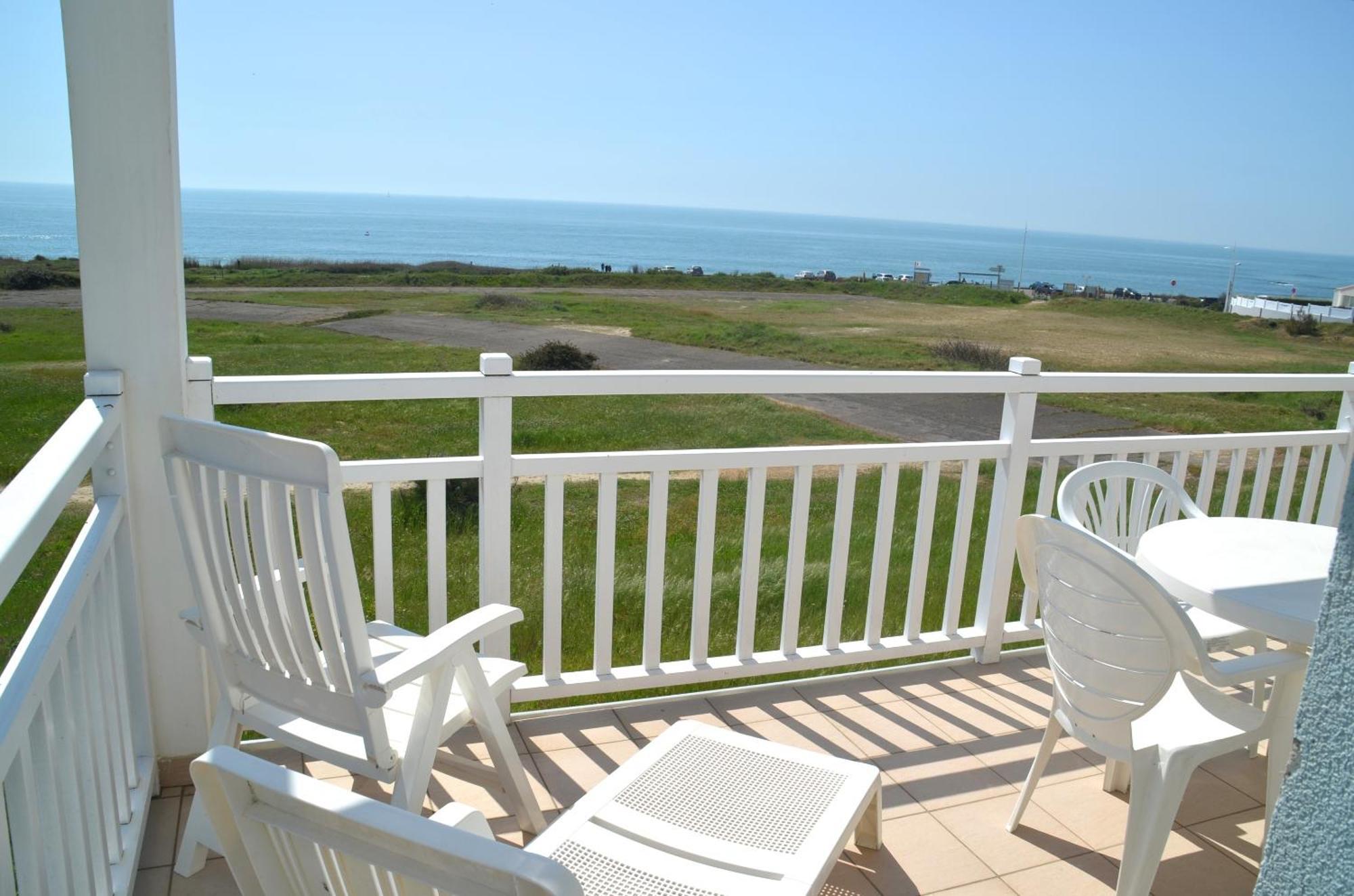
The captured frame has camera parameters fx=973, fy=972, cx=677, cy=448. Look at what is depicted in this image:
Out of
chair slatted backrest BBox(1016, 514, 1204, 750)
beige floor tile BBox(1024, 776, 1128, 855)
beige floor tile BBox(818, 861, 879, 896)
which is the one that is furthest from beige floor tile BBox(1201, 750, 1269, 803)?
beige floor tile BBox(818, 861, 879, 896)

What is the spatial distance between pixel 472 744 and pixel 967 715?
1660mm

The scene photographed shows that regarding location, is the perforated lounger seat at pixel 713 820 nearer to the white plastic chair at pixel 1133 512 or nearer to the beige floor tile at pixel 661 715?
the beige floor tile at pixel 661 715

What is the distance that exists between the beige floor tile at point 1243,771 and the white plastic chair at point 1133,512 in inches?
1.9

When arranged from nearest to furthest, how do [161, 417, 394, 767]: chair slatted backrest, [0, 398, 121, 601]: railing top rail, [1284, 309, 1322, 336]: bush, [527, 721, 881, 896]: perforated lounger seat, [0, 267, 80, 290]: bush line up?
1. [0, 398, 121, 601]: railing top rail
2. [527, 721, 881, 896]: perforated lounger seat
3. [161, 417, 394, 767]: chair slatted backrest
4. [0, 267, 80, 290]: bush
5. [1284, 309, 1322, 336]: bush

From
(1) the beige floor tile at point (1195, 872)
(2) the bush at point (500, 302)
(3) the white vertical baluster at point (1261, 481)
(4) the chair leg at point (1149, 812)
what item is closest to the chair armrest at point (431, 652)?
(4) the chair leg at point (1149, 812)

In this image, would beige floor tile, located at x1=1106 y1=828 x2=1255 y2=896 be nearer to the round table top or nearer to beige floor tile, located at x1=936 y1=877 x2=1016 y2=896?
beige floor tile, located at x1=936 y1=877 x2=1016 y2=896

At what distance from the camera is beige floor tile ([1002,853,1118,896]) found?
238cm

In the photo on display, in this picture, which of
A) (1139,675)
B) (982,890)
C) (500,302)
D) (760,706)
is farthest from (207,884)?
(500,302)

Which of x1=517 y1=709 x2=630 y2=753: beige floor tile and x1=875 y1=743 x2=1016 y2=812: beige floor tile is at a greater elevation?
x1=875 y1=743 x2=1016 y2=812: beige floor tile

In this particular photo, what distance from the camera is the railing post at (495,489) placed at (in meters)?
2.82

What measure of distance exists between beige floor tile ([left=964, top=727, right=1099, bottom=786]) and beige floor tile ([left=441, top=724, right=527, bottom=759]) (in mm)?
1417

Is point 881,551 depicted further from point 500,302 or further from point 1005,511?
point 500,302

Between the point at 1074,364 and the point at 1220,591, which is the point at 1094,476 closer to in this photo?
the point at 1220,591

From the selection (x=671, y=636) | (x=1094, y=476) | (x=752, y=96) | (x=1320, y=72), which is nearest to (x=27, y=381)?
(x=671, y=636)
